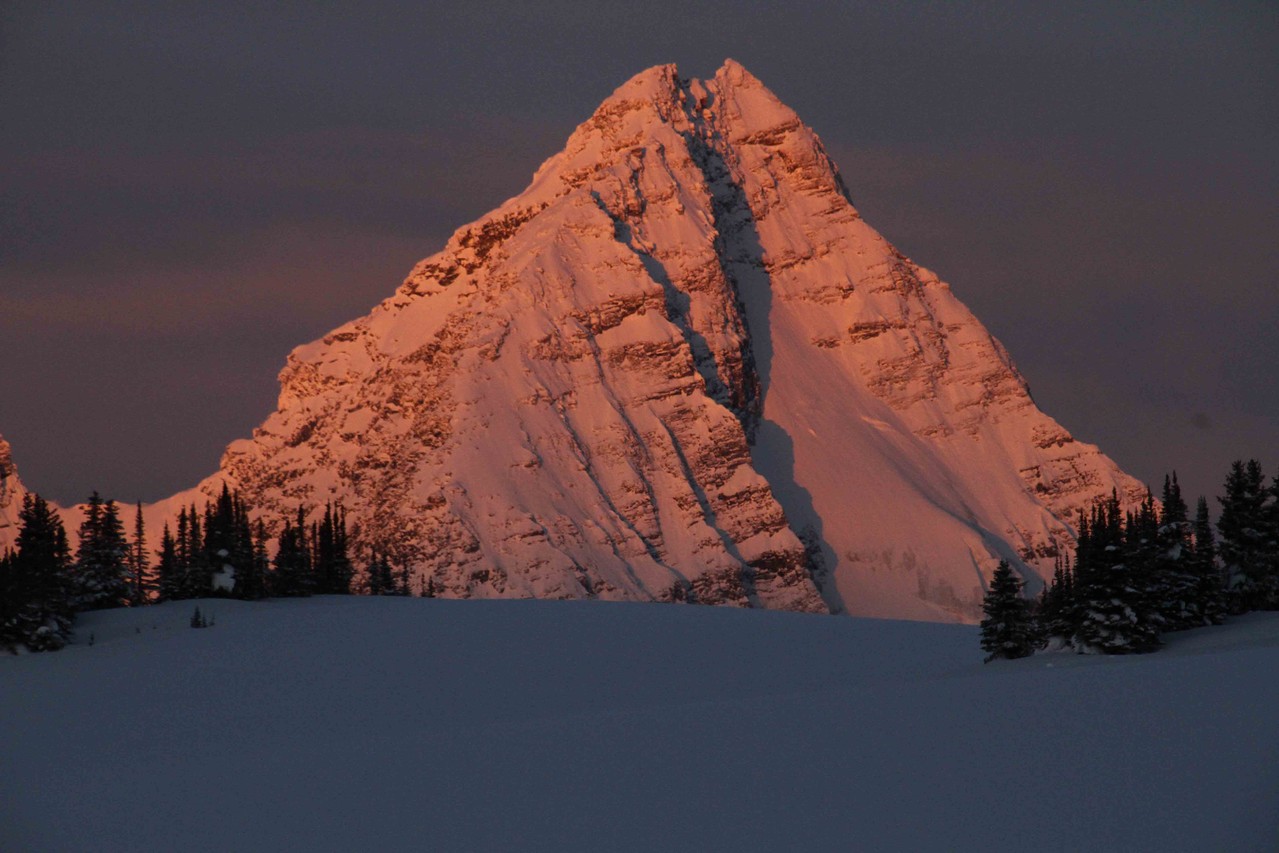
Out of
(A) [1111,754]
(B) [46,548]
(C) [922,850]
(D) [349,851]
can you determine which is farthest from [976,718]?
Answer: (B) [46,548]

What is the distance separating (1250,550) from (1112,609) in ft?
42.0

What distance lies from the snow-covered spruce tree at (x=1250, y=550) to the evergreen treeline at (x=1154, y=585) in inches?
1.3

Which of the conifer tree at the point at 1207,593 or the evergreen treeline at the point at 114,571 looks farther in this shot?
the evergreen treeline at the point at 114,571

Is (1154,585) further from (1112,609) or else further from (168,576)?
(168,576)

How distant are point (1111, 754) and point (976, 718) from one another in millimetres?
3291

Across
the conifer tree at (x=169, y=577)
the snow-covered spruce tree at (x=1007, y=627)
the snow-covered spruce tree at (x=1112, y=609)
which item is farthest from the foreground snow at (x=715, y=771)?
the conifer tree at (x=169, y=577)

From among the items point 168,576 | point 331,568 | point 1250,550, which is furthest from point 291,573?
point 1250,550

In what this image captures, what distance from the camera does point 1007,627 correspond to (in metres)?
56.4

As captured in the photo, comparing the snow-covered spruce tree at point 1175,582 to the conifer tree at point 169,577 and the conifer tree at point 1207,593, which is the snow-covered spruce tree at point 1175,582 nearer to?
the conifer tree at point 1207,593

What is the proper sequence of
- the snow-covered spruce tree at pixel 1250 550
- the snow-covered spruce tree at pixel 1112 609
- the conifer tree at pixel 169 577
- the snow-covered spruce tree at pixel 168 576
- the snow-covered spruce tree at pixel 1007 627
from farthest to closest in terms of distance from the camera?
the snow-covered spruce tree at pixel 168 576 < the conifer tree at pixel 169 577 < the snow-covered spruce tree at pixel 1250 550 < the snow-covered spruce tree at pixel 1007 627 < the snow-covered spruce tree at pixel 1112 609

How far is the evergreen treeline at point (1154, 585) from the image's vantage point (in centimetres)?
5297

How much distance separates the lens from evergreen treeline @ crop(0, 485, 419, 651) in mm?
66938

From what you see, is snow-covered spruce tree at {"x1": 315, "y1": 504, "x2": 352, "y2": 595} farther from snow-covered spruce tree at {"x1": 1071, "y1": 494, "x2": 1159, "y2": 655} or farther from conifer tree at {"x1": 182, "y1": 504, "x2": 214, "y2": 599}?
snow-covered spruce tree at {"x1": 1071, "y1": 494, "x2": 1159, "y2": 655}

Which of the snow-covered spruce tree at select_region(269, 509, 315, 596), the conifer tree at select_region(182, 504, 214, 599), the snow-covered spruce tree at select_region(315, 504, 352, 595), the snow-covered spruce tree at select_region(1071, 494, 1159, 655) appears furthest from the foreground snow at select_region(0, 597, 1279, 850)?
the snow-covered spruce tree at select_region(315, 504, 352, 595)
